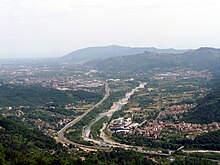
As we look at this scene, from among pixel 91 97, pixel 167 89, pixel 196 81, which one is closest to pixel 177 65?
pixel 196 81

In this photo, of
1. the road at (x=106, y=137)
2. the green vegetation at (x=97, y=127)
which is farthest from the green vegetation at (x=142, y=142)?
the green vegetation at (x=97, y=127)

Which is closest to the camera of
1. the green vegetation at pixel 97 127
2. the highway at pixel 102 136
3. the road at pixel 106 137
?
the road at pixel 106 137

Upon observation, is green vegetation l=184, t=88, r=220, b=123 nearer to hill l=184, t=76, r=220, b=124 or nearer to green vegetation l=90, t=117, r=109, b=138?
hill l=184, t=76, r=220, b=124

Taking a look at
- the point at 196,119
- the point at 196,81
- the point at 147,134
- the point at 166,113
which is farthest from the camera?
the point at 196,81

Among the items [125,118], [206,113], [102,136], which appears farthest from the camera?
[125,118]

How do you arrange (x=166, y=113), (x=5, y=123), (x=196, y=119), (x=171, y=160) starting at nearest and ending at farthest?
(x=171, y=160) < (x=5, y=123) < (x=196, y=119) < (x=166, y=113)

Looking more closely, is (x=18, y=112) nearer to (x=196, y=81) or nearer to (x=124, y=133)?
(x=124, y=133)

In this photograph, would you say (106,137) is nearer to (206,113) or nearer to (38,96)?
(206,113)

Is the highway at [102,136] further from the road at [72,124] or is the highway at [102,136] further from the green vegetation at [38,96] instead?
the green vegetation at [38,96]

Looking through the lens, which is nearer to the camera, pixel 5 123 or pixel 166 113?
pixel 5 123

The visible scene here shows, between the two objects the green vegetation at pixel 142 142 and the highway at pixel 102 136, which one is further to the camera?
the green vegetation at pixel 142 142

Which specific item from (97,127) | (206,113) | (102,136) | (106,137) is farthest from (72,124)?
(206,113)
